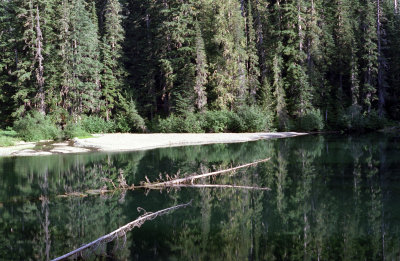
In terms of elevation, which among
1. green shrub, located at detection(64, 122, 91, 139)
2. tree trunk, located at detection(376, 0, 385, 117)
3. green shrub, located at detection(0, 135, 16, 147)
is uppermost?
tree trunk, located at detection(376, 0, 385, 117)

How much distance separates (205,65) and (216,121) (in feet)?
21.3

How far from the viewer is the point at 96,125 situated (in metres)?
38.8

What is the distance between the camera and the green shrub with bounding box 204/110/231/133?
3800 cm

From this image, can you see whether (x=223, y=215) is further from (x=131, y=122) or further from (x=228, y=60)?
(x=228, y=60)

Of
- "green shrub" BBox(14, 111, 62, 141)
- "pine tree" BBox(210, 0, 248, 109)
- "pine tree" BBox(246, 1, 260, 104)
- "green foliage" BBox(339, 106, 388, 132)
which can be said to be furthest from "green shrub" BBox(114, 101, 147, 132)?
"green foliage" BBox(339, 106, 388, 132)

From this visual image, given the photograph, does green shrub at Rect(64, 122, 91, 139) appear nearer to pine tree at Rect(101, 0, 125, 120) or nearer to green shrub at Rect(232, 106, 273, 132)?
pine tree at Rect(101, 0, 125, 120)

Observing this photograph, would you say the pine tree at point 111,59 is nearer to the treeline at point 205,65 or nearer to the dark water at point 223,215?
the treeline at point 205,65

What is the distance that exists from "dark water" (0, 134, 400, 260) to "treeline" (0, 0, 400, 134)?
2225cm

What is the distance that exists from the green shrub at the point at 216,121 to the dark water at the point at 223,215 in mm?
20240

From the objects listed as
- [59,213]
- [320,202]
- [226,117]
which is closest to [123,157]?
[59,213]

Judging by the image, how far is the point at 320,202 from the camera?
11016 millimetres

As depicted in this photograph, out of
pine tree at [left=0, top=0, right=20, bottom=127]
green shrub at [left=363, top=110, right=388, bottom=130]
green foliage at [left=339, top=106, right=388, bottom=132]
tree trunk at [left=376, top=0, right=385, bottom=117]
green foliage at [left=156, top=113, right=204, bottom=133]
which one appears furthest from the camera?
tree trunk at [left=376, top=0, right=385, bottom=117]

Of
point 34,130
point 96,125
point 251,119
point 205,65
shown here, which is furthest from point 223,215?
point 205,65

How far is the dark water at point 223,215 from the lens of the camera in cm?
757
